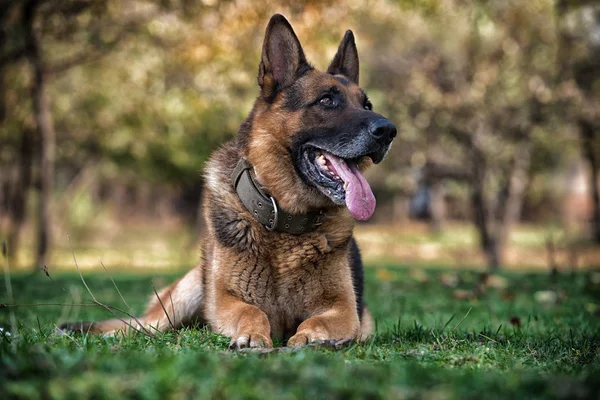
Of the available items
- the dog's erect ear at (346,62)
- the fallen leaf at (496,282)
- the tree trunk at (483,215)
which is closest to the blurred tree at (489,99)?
the tree trunk at (483,215)

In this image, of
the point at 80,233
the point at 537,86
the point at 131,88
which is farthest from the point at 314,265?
the point at 80,233

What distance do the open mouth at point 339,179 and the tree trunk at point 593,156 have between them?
14266 mm

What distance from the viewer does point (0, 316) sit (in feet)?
23.0

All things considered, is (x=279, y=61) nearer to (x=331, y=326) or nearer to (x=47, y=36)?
(x=331, y=326)

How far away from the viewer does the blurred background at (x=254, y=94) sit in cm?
1318

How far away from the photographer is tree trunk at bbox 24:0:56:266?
1428cm

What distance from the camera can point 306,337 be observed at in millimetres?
3812

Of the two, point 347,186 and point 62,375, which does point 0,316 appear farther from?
point 62,375

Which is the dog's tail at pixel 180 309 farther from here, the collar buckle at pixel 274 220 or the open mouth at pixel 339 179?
the open mouth at pixel 339 179

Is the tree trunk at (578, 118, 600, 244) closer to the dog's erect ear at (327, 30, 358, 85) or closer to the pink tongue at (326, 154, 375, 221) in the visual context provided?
the dog's erect ear at (327, 30, 358, 85)

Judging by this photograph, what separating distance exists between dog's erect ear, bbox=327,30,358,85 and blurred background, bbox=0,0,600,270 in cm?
596

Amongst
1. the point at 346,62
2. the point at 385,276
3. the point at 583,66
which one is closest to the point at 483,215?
the point at 583,66

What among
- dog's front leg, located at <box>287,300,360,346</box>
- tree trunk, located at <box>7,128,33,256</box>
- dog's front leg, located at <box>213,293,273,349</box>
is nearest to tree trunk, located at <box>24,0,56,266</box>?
tree trunk, located at <box>7,128,33,256</box>

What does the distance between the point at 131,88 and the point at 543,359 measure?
710 inches
